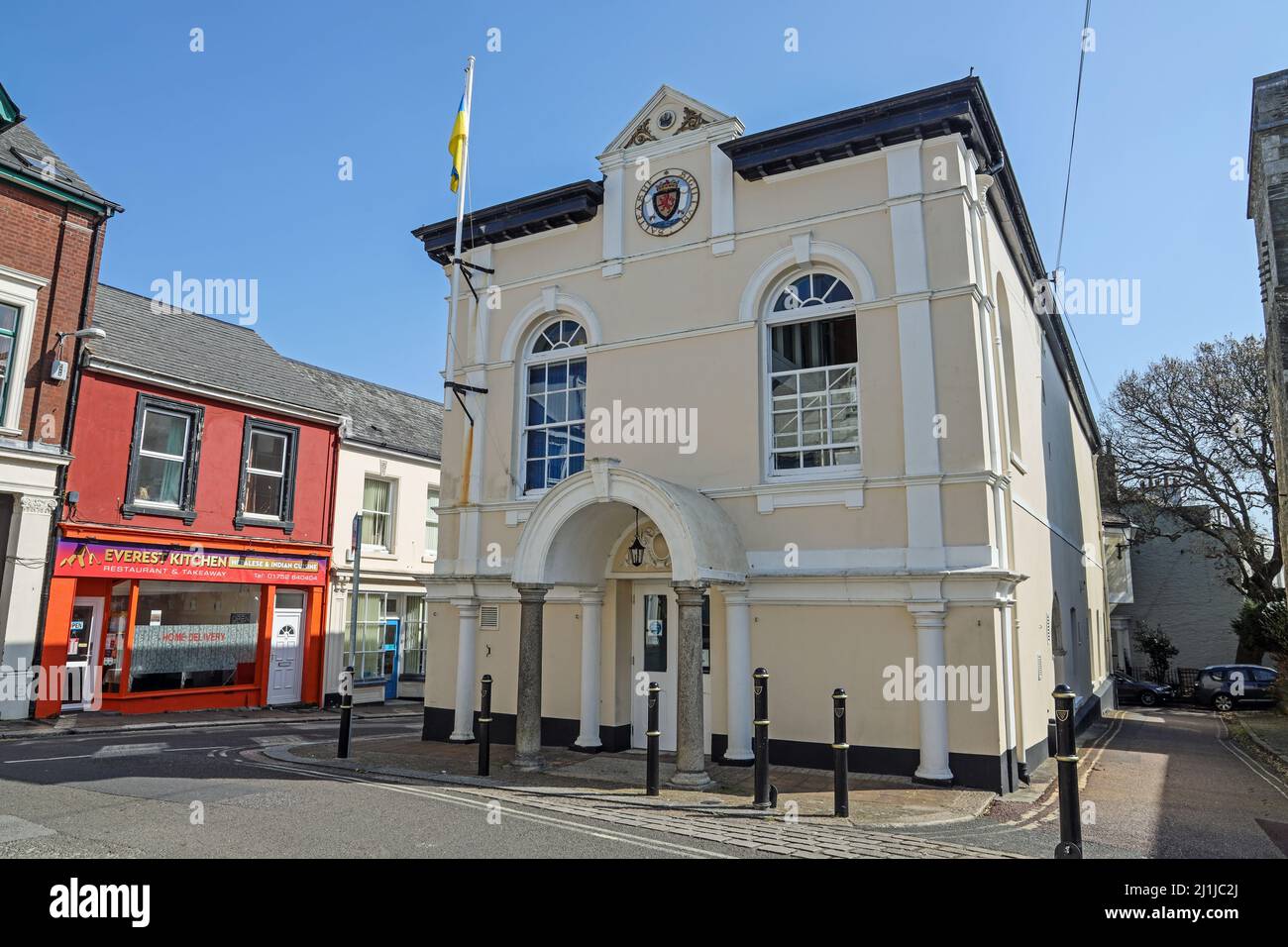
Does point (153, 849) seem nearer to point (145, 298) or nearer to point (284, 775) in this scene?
point (284, 775)

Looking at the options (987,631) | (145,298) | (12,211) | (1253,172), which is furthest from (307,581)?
(1253,172)

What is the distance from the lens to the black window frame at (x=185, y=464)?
16.5 m

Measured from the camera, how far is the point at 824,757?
10180 millimetres

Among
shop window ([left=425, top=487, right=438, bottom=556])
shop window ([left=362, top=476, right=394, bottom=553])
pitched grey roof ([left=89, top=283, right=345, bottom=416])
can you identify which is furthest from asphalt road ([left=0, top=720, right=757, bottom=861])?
shop window ([left=425, top=487, right=438, bottom=556])

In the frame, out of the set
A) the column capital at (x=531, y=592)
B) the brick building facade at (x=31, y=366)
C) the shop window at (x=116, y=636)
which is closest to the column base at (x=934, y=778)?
the column capital at (x=531, y=592)

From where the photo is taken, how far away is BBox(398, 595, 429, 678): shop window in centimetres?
2338

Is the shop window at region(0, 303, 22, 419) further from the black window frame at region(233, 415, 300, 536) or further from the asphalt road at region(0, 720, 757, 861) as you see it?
the asphalt road at region(0, 720, 757, 861)

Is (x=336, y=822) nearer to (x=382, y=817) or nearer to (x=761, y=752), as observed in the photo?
(x=382, y=817)

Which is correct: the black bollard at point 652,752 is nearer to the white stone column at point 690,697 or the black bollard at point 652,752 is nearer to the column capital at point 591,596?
the white stone column at point 690,697

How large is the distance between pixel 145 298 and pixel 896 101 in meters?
17.9

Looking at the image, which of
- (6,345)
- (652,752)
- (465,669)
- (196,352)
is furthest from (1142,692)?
(6,345)

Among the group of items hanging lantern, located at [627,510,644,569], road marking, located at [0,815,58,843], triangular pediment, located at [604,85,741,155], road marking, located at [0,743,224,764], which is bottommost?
road marking, located at [0,743,224,764]

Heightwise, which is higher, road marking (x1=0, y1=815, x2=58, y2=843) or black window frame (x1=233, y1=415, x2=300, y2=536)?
black window frame (x1=233, y1=415, x2=300, y2=536)

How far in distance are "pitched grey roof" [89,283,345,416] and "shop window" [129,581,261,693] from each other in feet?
14.7
